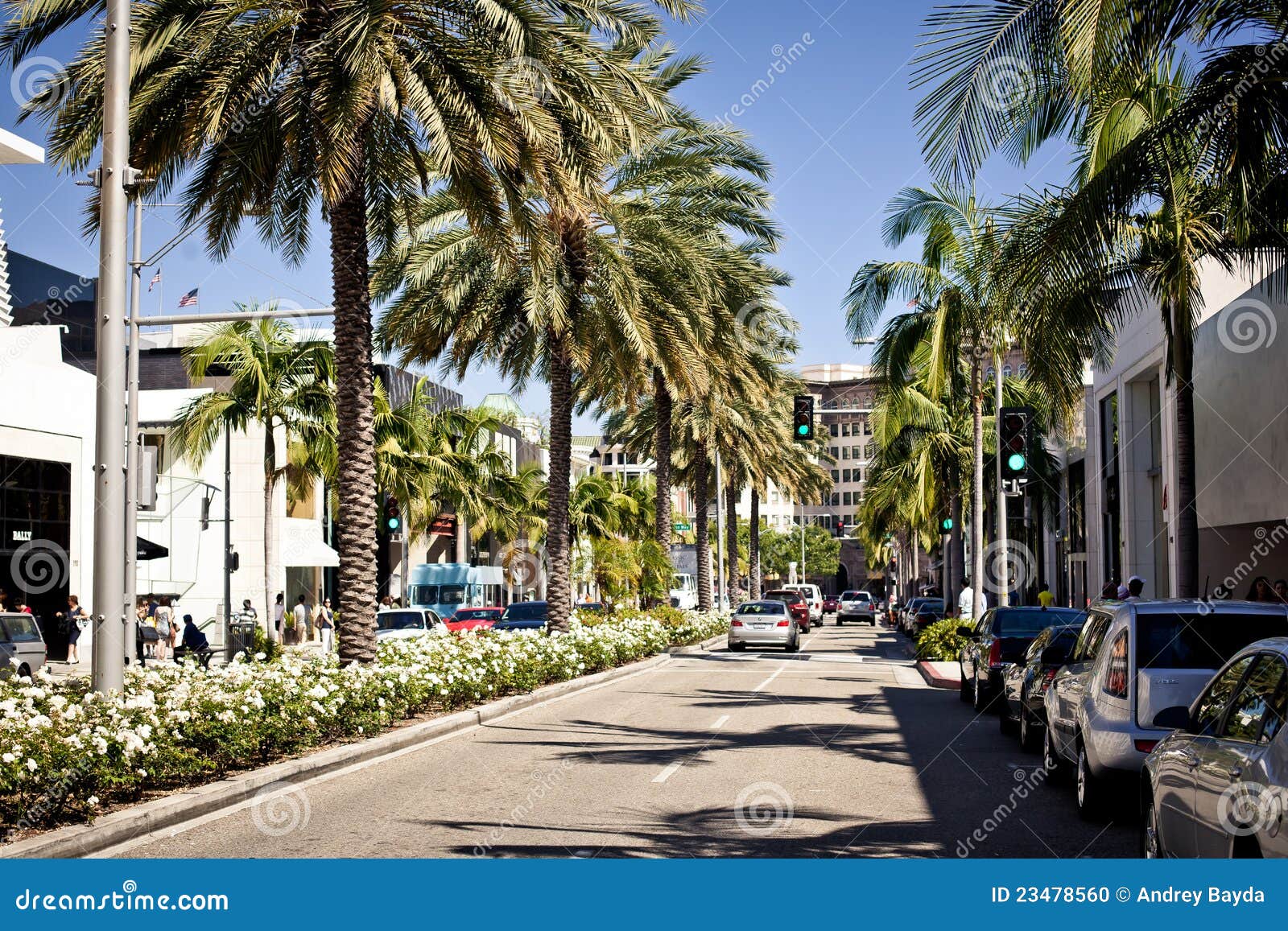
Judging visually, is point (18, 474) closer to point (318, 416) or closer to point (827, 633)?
point (318, 416)

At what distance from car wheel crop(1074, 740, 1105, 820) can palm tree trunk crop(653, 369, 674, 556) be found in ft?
86.9

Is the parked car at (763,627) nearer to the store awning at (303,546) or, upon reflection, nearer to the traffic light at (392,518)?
the traffic light at (392,518)

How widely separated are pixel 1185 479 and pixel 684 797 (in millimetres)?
8912

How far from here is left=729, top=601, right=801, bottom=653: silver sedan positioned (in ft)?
134

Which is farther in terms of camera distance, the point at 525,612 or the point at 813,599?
the point at 813,599

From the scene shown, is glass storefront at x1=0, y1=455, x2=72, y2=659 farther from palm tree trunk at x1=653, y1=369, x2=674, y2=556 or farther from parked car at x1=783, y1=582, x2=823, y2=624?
parked car at x1=783, y1=582, x2=823, y2=624

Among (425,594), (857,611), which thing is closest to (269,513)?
(425,594)

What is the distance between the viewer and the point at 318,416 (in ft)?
127

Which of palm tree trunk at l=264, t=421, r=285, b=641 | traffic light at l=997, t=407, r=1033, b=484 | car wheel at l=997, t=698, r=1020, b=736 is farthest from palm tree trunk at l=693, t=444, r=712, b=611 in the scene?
car wheel at l=997, t=698, r=1020, b=736

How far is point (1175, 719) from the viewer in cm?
703

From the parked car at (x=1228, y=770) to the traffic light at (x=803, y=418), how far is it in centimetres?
2091

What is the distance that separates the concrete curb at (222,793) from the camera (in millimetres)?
9047

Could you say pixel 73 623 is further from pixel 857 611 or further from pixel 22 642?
pixel 857 611

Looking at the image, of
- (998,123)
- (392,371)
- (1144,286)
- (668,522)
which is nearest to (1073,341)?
(1144,286)
